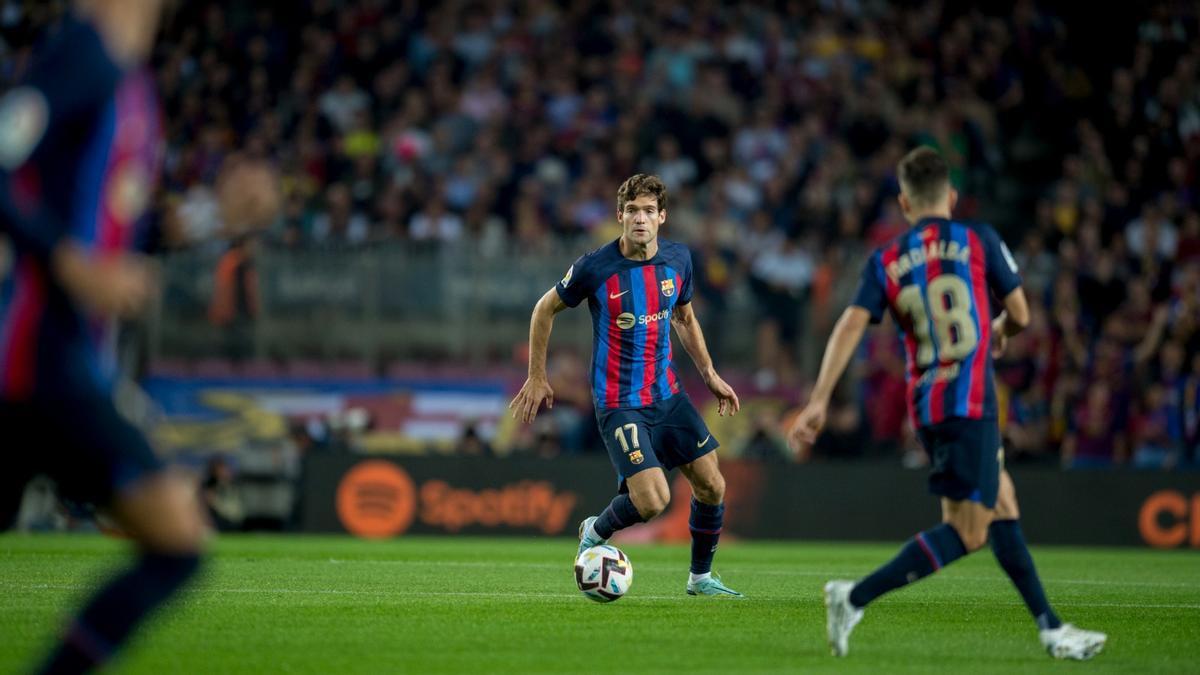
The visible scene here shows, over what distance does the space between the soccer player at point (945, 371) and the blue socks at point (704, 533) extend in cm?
299

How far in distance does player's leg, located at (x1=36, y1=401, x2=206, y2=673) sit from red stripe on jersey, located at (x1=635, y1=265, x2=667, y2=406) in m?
5.52

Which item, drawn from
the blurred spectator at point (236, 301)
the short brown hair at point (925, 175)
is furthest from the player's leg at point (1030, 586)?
the blurred spectator at point (236, 301)

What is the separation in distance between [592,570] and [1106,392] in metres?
12.3

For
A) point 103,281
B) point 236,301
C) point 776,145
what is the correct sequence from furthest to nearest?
point 776,145 < point 236,301 < point 103,281

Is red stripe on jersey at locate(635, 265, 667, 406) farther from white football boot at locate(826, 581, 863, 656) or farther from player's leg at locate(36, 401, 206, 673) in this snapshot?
player's leg at locate(36, 401, 206, 673)

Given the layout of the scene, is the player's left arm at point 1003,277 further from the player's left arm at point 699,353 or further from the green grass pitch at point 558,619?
the player's left arm at point 699,353

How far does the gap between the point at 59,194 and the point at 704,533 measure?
6085 millimetres

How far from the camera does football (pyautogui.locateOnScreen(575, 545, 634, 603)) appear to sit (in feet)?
30.0

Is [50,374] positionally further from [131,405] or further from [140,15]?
[140,15]

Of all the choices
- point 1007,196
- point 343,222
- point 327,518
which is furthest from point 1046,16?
point 327,518

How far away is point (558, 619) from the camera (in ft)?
26.8

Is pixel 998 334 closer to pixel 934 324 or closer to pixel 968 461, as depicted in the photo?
pixel 934 324

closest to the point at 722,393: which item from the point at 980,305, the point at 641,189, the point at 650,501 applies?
the point at 650,501

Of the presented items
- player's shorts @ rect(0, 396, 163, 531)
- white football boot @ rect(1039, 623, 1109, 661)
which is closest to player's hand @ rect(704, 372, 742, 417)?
white football boot @ rect(1039, 623, 1109, 661)
